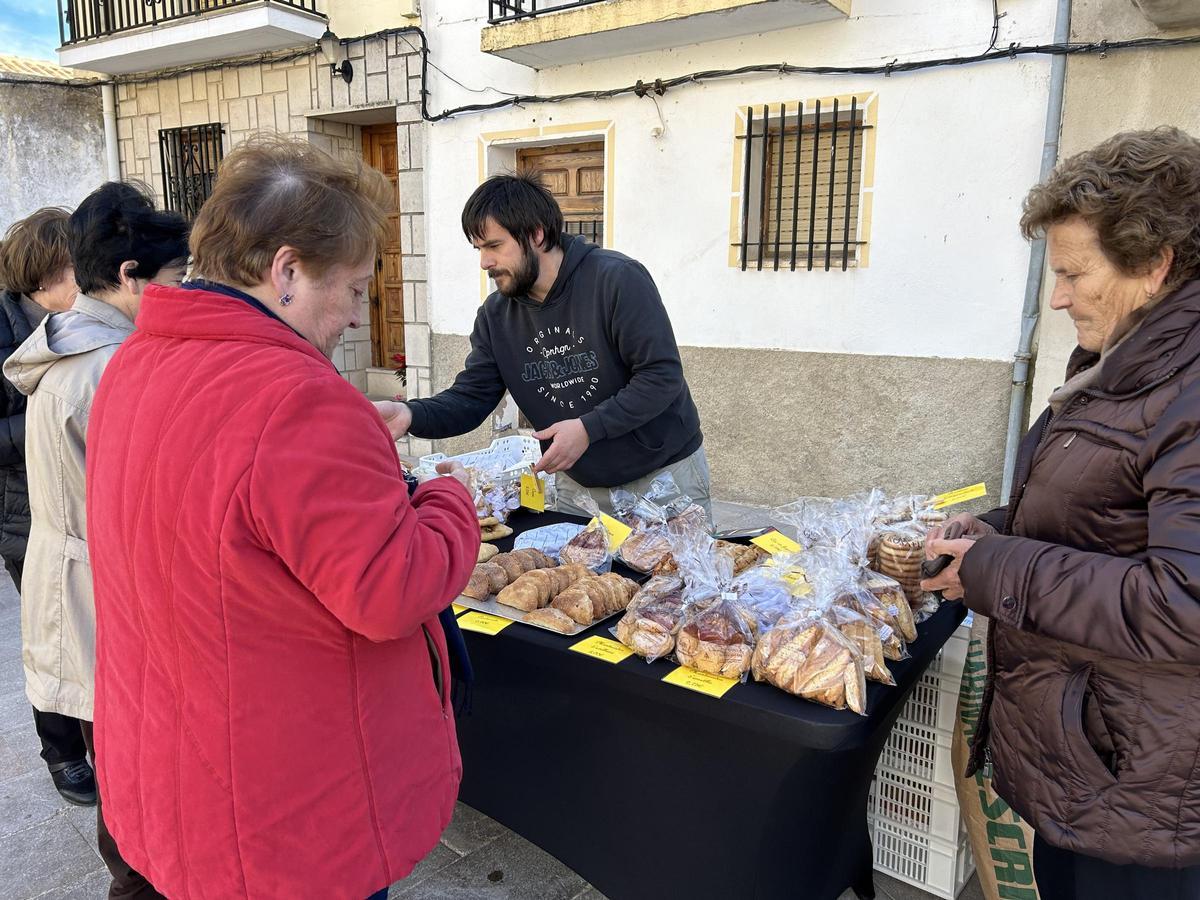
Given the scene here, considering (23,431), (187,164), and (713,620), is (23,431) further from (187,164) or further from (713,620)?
(187,164)

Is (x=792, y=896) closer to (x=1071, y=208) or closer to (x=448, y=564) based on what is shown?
(x=448, y=564)

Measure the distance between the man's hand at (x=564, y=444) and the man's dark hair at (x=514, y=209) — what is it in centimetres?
66

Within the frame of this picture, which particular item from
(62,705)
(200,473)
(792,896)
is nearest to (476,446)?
(62,705)

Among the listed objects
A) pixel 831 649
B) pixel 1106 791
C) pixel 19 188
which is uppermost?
pixel 19 188

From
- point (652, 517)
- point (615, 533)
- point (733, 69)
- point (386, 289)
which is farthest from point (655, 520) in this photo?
point (386, 289)

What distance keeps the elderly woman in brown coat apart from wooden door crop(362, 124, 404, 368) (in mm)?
7410

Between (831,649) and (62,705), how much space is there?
2.02 metres

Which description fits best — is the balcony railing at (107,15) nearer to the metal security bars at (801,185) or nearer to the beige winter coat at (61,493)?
the metal security bars at (801,185)

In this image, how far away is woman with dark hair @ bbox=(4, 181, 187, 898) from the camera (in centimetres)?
209

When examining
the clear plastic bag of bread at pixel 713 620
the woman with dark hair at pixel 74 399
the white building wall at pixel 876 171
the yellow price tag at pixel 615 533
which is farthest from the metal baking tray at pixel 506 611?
the white building wall at pixel 876 171

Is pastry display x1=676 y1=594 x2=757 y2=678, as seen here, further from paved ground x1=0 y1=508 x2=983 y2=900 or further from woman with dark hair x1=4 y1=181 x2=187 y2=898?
woman with dark hair x1=4 y1=181 x2=187 y2=898

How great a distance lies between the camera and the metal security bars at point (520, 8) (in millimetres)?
6145

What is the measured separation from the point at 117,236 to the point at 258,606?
147 cm

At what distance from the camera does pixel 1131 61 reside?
15.2ft
